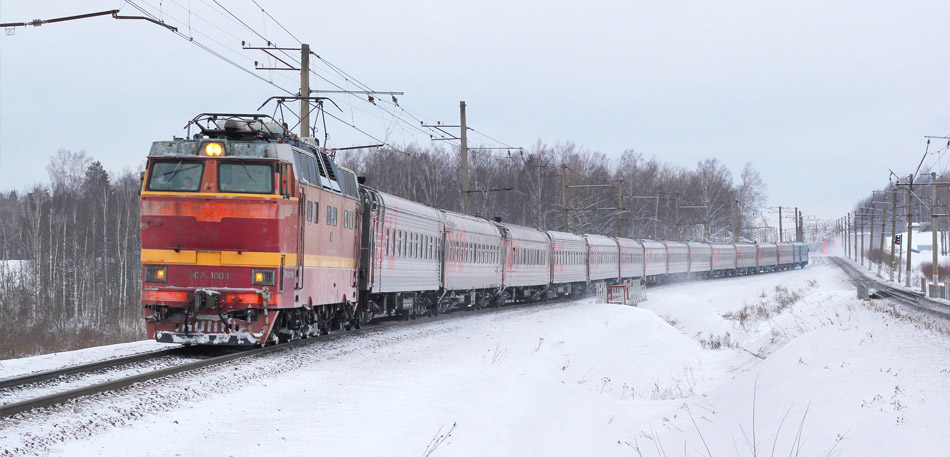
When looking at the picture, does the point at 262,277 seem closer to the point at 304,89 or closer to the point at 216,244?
the point at 216,244

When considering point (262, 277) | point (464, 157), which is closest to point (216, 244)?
point (262, 277)

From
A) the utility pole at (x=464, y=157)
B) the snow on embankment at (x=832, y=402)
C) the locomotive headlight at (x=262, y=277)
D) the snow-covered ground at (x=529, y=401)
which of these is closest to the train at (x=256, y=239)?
the locomotive headlight at (x=262, y=277)

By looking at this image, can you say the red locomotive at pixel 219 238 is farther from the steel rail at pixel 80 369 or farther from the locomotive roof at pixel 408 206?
the locomotive roof at pixel 408 206

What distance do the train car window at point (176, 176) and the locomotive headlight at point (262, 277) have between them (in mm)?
1781

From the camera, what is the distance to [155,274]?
48.5 feet

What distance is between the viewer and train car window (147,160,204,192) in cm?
1495

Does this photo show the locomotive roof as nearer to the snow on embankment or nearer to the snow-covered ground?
the snow-covered ground

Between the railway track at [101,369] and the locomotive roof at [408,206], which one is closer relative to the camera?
the railway track at [101,369]

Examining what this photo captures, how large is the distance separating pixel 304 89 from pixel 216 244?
10.6m

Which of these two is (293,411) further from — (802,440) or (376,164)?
(376,164)

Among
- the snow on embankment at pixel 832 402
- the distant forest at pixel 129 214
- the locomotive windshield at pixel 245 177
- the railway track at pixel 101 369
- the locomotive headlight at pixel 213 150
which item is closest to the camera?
the railway track at pixel 101 369

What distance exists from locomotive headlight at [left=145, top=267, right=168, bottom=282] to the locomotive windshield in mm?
1662

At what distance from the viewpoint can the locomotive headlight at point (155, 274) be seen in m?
14.7

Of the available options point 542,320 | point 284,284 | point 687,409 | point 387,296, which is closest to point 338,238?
point 284,284
